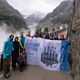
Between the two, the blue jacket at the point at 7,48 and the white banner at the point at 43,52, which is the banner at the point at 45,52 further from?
the blue jacket at the point at 7,48

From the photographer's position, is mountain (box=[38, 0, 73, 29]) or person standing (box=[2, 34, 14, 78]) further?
mountain (box=[38, 0, 73, 29])

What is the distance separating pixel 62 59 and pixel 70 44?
122cm

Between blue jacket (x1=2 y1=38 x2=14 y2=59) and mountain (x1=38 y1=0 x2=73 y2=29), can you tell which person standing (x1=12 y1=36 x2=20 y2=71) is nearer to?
blue jacket (x1=2 y1=38 x2=14 y2=59)

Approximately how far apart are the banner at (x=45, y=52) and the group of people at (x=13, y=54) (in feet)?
1.64

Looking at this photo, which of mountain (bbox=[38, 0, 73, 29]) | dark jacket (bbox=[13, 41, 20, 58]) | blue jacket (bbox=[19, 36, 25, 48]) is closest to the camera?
dark jacket (bbox=[13, 41, 20, 58])

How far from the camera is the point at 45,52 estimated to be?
444 inches

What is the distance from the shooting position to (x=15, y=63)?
36.7 ft

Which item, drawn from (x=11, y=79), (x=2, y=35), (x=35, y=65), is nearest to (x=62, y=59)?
(x=35, y=65)

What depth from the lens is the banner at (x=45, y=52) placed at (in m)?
10.7

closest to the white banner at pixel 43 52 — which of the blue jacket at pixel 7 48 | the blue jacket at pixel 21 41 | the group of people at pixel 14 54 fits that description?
the blue jacket at pixel 21 41

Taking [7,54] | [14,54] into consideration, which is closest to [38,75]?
[14,54]

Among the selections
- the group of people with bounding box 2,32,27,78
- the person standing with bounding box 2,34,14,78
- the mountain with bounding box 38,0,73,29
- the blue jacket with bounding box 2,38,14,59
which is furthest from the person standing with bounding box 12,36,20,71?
the mountain with bounding box 38,0,73,29

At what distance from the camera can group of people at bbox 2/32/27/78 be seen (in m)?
10.2

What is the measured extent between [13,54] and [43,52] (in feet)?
5.01
